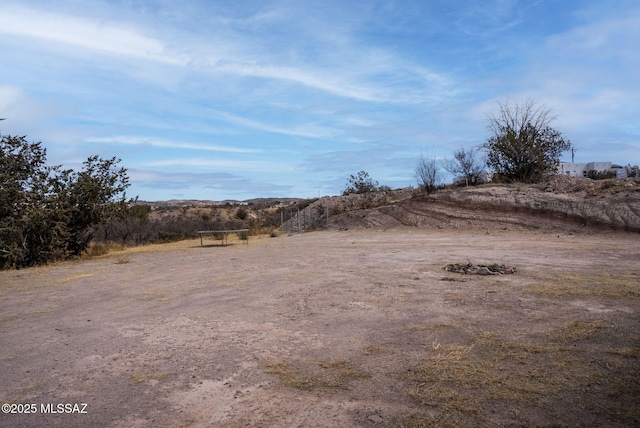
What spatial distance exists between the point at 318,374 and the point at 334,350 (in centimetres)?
67

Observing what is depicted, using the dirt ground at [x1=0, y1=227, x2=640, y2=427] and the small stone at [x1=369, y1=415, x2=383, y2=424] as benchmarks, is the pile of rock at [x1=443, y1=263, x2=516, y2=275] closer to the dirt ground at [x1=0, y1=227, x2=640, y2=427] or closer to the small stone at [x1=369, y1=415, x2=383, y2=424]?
the dirt ground at [x1=0, y1=227, x2=640, y2=427]

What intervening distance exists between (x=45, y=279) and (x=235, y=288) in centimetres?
535

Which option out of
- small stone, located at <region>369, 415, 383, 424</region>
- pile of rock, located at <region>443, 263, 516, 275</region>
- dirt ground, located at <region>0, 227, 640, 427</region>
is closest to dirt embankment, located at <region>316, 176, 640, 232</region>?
dirt ground, located at <region>0, 227, 640, 427</region>

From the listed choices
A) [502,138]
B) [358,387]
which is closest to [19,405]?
[358,387]

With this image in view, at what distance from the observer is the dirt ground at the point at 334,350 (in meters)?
3.50

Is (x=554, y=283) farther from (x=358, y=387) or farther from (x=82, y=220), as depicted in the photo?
(x=82, y=220)

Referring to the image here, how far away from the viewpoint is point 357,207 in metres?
30.6

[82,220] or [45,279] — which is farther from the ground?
[82,220]

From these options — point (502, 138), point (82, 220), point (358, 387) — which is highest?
point (502, 138)

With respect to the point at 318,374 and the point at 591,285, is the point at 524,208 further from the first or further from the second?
the point at 318,374

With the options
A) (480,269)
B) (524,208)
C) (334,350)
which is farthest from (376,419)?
(524,208)

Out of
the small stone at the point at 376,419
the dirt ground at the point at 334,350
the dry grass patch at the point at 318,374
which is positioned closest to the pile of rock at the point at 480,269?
the dirt ground at the point at 334,350

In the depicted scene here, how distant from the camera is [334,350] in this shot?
4.89 metres

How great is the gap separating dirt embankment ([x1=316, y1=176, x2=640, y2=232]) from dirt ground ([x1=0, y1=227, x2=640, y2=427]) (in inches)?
420
